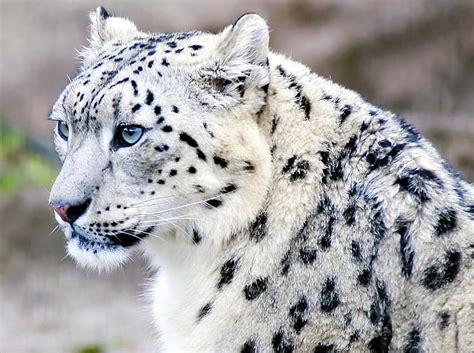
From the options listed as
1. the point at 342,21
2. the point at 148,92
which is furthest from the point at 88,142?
the point at 342,21

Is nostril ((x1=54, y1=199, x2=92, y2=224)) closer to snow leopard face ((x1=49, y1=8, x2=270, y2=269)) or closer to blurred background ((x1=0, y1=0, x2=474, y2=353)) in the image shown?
snow leopard face ((x1=49, y1=8, x2=270, y2=269))

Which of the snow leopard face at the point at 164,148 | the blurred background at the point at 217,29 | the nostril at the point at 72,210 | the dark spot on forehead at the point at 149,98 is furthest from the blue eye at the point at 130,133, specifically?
the blurred background at the point at 217,29

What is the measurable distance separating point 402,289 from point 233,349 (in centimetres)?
76

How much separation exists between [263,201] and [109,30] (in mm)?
1347

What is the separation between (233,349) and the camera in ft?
14.2

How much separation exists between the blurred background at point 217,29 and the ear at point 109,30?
5.09 m

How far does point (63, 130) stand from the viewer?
4801mm

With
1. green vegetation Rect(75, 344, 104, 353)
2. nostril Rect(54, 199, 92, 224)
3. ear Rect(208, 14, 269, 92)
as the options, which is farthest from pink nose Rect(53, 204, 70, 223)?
green vegetation Rect(75, 344, 104, 353)

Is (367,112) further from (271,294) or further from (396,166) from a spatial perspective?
(271,294)

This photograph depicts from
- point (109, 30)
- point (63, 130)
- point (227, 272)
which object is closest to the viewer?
point (227, 272)

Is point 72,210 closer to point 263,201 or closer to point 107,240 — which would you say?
point 107,240

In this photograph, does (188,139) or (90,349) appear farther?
(90,349)

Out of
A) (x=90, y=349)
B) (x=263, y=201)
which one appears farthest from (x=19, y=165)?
(x=263, y=201)

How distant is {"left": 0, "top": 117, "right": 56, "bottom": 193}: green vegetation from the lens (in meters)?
11.1
